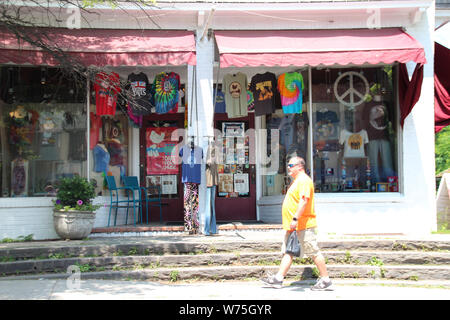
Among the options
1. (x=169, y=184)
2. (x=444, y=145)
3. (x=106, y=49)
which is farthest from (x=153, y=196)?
(x=444, y=145)

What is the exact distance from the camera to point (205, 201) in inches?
375

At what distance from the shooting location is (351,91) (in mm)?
10320

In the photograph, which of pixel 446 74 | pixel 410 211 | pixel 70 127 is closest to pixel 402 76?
pixel 446 74

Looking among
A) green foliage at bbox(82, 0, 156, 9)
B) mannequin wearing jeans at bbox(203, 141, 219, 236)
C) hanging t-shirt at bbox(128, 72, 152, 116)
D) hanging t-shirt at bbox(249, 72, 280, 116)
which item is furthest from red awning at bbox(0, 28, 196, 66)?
mannequin wearing jeans at bbox(203, 141, 219, 236)

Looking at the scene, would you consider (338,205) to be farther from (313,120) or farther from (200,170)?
(200,170)

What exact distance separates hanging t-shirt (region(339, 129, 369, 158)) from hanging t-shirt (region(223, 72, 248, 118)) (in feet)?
6.98

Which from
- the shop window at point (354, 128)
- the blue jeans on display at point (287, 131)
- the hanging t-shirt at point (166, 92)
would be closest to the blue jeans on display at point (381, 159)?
the shop window at point (354, 128)

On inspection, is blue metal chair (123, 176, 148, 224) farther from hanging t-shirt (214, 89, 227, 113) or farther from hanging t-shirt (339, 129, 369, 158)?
hanging t-shirt (339, 129, 369, 158)

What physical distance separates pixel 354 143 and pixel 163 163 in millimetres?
4219

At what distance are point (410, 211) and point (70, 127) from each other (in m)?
6.93

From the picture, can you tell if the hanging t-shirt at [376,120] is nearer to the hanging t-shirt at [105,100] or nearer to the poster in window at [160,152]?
the poster in window at [160,152]

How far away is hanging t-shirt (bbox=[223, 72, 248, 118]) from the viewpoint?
1023 cm

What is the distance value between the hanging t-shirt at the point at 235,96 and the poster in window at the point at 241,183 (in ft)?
5.84

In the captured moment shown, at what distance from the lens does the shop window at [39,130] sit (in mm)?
9773
